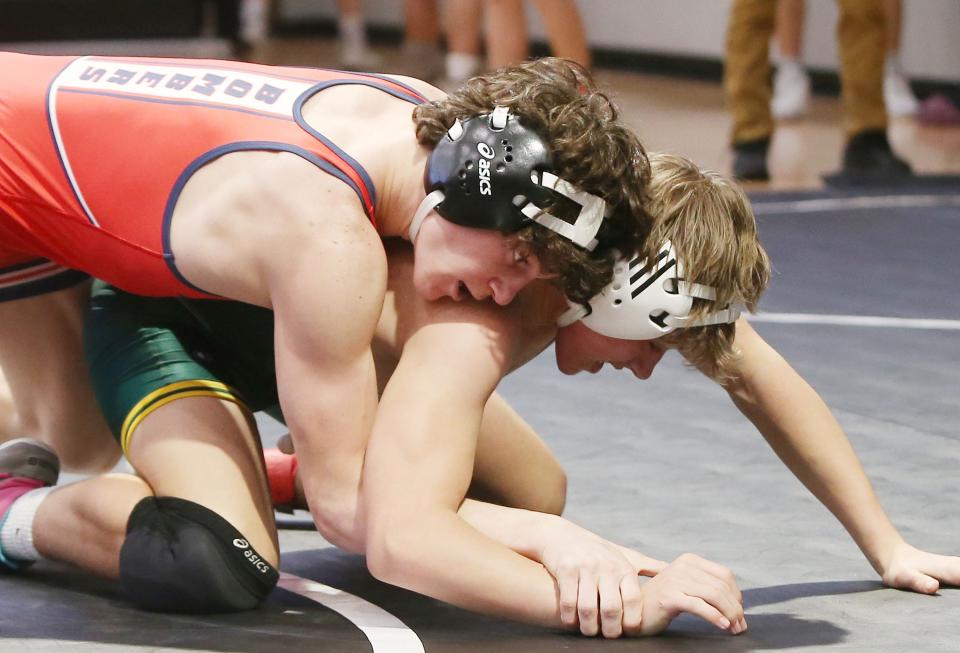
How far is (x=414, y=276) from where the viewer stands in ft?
7.89

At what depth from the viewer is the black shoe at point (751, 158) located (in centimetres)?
635

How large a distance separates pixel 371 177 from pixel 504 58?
4.27m

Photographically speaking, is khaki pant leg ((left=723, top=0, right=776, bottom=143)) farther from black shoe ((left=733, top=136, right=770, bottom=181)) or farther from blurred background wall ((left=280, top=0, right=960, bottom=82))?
blurred background wall ((left=280, top=0, right=960, bottom=82))

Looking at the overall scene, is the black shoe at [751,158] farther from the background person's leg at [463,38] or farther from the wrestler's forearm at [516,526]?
the wrestler's forearm at [516,526]

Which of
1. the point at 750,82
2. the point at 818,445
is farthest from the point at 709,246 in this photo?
the point at 750,82

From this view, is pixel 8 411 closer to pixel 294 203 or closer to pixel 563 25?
pixel 294 203

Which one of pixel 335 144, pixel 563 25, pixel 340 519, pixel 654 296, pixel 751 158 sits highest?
pixel 335 144

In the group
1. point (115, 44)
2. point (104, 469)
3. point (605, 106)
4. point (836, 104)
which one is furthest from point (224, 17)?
point (605, 106)

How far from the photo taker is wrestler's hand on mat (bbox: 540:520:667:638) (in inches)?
86.7

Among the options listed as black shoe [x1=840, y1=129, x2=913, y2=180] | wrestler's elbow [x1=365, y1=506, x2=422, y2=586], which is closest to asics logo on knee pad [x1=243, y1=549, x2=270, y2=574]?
wrestler's elbow [x1=365, y1=506, x2=422, y2=586]

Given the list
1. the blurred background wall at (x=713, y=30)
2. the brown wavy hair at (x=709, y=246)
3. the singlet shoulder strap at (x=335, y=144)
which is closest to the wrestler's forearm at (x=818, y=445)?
the brown wavy hair at (x=709, y=246)

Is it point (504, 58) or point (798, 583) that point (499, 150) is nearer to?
point (798, 583)

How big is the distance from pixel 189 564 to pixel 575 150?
800 millimetres

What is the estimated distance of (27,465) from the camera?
2840mm
